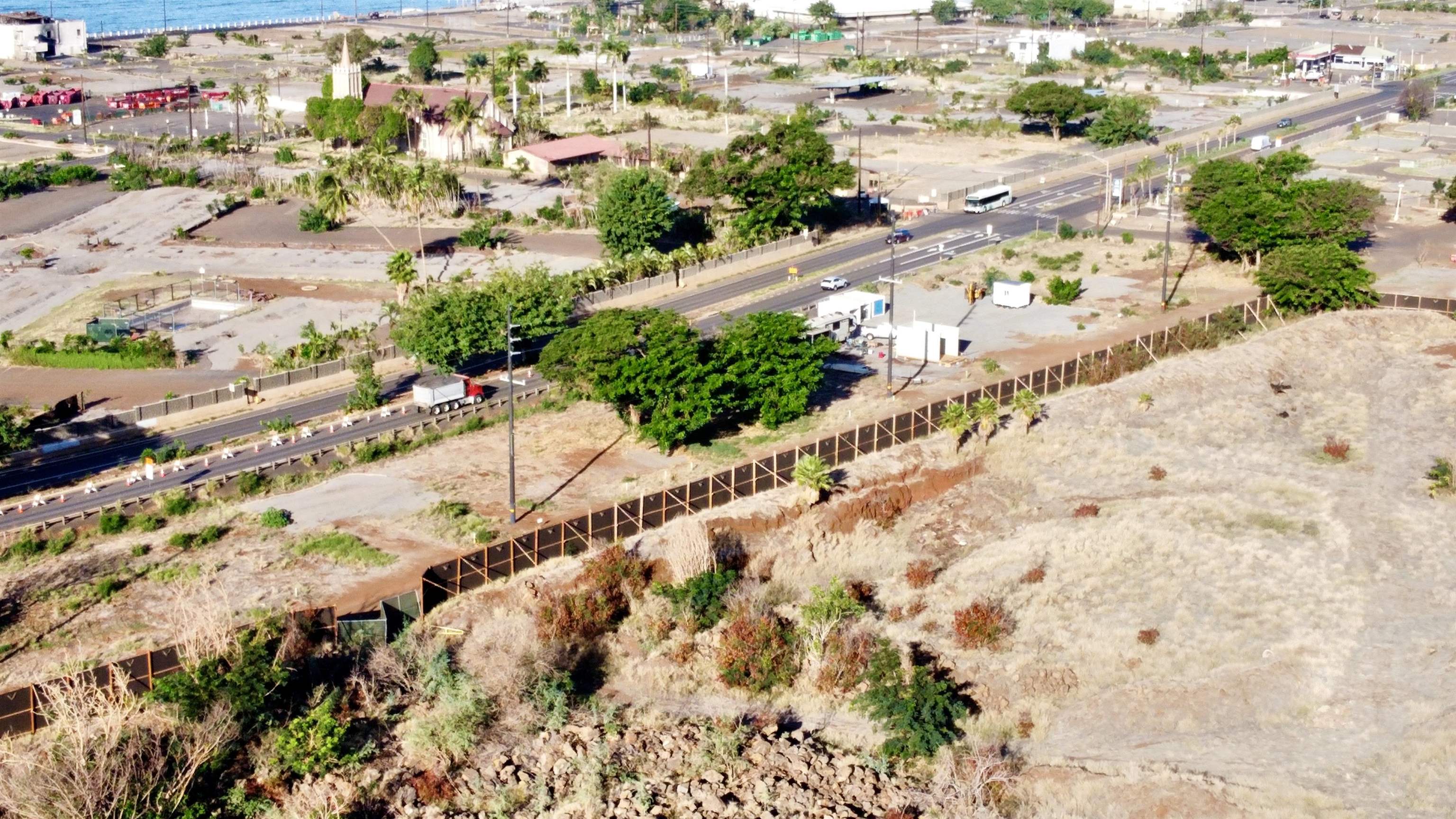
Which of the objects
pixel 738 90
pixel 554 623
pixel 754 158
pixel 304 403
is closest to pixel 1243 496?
pixel 554 623

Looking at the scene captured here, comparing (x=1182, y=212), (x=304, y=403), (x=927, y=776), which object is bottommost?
(x=927, y=776)

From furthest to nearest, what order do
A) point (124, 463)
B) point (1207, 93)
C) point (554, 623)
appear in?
point (1207, 93) → point (124, 463) → point (554, 623)

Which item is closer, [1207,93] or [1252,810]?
[1252,810]

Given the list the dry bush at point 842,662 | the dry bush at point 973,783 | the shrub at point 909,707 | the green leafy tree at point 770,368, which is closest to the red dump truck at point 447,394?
the green leafy tree at point 770,368

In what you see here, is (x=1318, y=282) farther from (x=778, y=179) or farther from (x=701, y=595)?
(x=701, y=595)

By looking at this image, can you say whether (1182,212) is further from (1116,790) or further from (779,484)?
(1116,790)

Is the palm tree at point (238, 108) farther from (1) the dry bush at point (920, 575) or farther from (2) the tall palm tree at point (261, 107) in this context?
(1) the dry bush at point (920, 575)
